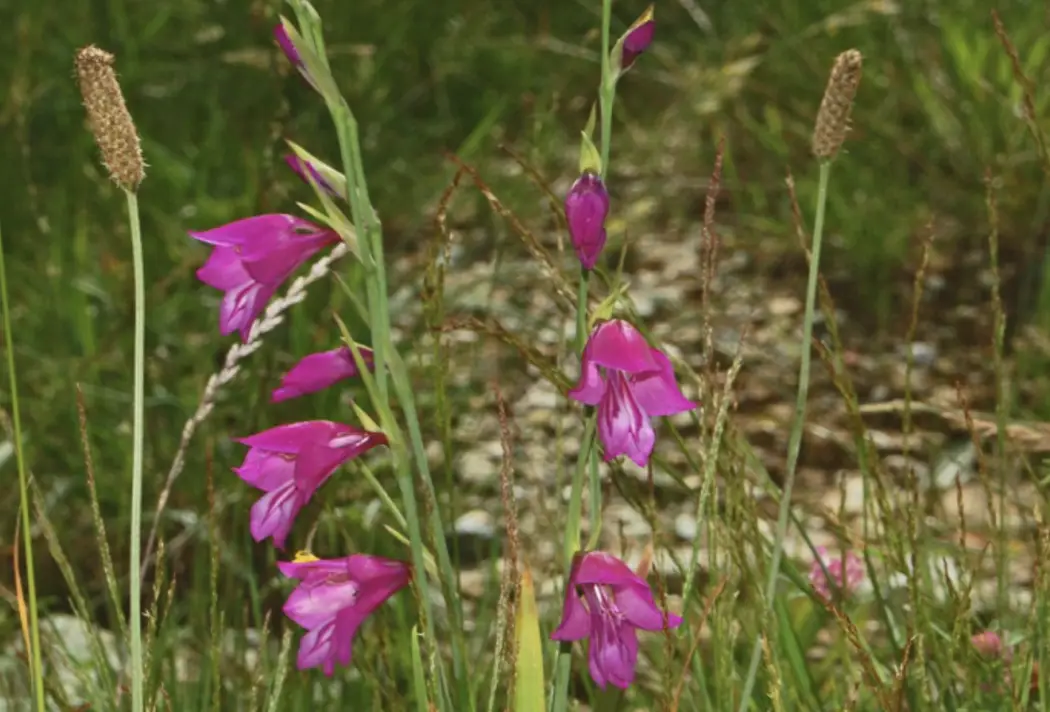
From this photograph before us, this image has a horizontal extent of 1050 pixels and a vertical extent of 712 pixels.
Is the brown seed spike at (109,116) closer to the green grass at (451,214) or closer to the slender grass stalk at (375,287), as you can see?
the slender grass stalk at (375,287)

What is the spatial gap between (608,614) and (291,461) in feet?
0.84

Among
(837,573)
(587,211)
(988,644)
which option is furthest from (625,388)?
(837,573)

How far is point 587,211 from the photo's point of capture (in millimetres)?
990

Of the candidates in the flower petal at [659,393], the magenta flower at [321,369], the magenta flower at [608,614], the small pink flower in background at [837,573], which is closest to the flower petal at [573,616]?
the magenta flower at [608,614]

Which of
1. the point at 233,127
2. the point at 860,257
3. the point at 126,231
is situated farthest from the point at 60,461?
the point at 860,257

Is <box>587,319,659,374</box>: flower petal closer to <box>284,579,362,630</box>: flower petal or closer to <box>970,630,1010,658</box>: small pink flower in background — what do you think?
<box>284,579,362,630</box>: flower petal

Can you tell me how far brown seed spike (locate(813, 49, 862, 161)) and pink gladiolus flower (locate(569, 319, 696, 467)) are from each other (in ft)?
0.76

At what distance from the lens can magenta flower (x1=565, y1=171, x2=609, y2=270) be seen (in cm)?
99

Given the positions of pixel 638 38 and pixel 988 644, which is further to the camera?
pixel 988 644

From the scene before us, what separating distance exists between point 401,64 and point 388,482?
5.05 feet

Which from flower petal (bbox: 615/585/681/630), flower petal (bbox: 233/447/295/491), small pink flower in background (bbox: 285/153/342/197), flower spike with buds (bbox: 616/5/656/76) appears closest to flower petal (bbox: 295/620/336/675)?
flower petal (bbox: 233/447/295/491)

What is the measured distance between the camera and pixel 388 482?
8.15 ft

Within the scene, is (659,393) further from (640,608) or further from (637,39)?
(637,39)

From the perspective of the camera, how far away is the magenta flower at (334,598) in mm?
1045
